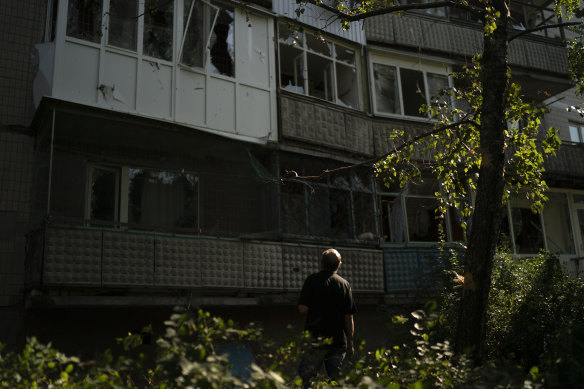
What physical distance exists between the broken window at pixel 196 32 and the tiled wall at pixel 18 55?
2643 millimetres

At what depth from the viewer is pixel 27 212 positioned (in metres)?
10.6

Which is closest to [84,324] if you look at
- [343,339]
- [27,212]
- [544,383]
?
[27,212]

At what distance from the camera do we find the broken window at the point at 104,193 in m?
11.1

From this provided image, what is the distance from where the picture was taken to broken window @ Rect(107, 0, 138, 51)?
430 inches

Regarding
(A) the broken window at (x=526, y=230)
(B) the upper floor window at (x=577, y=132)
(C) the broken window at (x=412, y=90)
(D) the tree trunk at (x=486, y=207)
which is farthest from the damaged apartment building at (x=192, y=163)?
(B) the upper floor window at (x=577, y=132)

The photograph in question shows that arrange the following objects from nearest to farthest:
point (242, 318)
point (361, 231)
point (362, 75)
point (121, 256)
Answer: point (121, 256)
point (242, 318)
point (361, 231)
point (362, 75)

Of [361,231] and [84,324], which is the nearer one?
[84,324]

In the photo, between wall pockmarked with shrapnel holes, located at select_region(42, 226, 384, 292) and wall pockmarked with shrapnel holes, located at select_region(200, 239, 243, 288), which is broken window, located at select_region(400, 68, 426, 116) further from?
wall pockmarked with shrapnel holes, located at select_region(200, 239, 243, 288)

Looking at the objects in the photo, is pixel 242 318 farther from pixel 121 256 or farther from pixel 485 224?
pixel 485 224

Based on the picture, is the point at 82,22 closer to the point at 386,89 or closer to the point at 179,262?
the point at 179,262

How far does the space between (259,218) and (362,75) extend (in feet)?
16.2

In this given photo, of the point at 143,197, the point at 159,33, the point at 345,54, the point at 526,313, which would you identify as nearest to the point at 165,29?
the point at 159,33

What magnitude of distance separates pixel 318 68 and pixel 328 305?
926 cm

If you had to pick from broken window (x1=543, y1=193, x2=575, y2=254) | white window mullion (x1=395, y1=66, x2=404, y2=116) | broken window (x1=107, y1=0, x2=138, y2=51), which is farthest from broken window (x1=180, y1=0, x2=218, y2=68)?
broken window (x1=543, y1=193, x2=575, y2=254)
